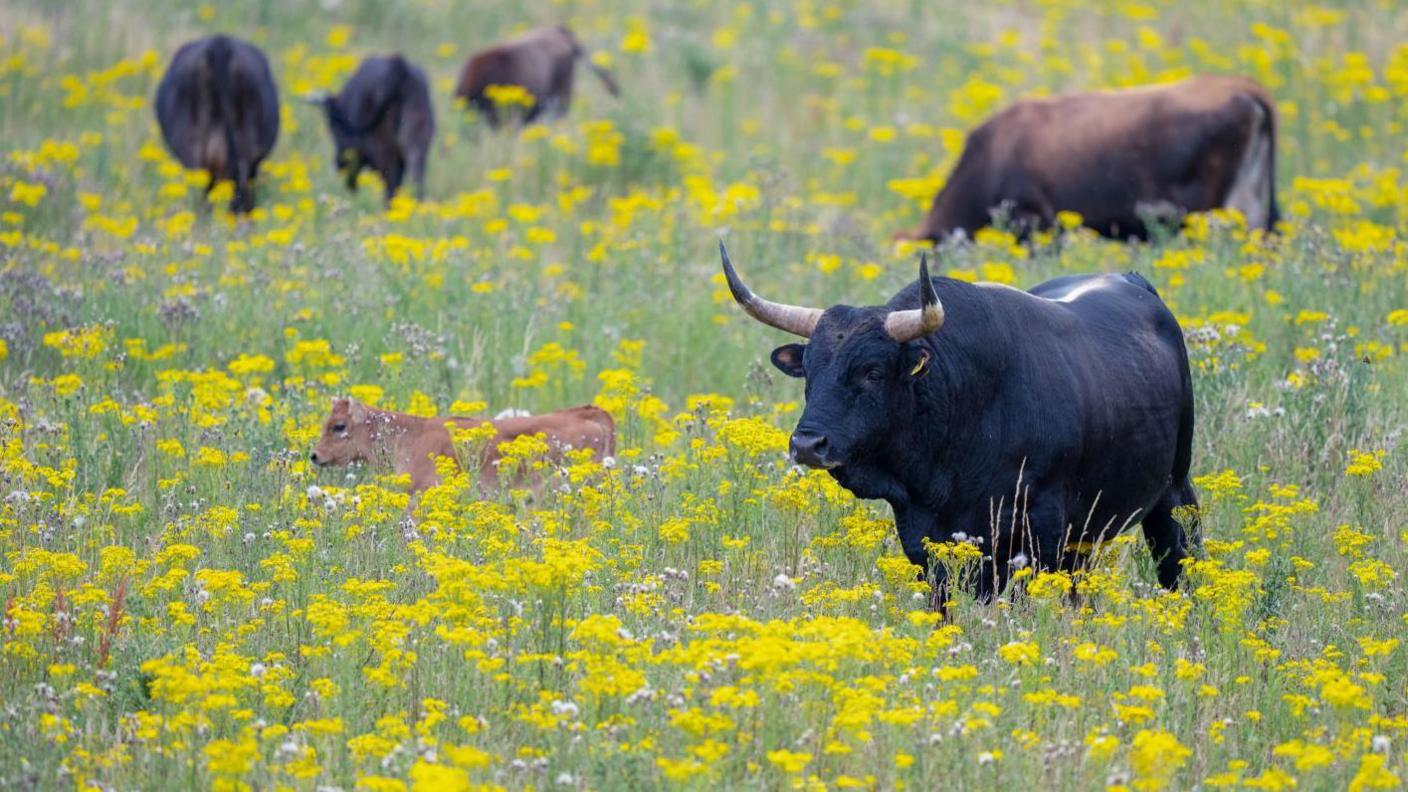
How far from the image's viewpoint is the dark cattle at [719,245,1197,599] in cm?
651

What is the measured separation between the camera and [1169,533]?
24.8 ft

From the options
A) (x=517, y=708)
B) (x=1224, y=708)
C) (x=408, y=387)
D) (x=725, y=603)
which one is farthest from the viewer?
(x=408, y=387)

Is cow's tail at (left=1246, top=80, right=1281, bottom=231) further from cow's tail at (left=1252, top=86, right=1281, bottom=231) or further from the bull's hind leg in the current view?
the bull's hind leg

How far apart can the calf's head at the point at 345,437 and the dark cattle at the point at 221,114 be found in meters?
6.59

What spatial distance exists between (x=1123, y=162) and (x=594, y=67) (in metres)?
7.21

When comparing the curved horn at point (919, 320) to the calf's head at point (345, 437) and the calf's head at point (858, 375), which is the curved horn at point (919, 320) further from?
the calf's head at point (345, 437)

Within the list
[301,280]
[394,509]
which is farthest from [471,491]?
[301,280]

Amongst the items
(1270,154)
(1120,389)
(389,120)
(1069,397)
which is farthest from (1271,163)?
(1069,397)

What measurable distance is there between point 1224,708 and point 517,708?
232 cm

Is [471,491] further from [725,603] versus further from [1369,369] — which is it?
[1369,369]

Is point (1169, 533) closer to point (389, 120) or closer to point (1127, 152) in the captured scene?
point (1127, 152)

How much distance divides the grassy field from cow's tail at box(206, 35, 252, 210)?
1.57 feet

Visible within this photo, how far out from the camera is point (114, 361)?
8758mm

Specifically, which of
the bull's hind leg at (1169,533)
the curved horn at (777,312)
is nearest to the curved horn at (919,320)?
the curved horn at (777,312)
